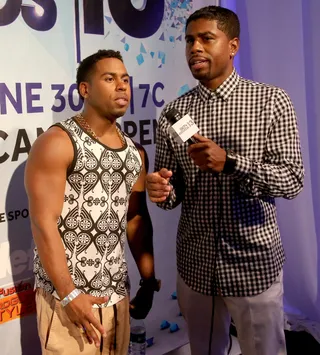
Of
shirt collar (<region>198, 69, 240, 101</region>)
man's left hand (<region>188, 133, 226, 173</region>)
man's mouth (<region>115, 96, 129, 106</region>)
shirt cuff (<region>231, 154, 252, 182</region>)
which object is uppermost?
shirt collar (<region>198, 69, 240, 101</region>)

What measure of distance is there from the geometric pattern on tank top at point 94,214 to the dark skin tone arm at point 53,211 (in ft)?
0.18

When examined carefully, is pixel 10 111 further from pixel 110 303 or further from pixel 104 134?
pixel 110 303

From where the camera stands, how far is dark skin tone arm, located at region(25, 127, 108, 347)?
156 centimetres

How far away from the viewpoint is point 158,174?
5.33 feet

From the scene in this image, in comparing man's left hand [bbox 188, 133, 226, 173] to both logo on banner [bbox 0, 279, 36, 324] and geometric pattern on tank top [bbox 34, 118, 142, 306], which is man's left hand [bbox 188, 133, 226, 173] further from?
logo on banner [bbox 0, 279, 36, 324]

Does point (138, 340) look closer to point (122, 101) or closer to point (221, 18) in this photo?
point (122, 101)

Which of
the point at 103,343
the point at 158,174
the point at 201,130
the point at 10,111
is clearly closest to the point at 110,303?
the point at 103,343

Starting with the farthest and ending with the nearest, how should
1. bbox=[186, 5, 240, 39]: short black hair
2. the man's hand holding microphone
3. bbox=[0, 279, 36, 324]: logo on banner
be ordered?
bbox=[0, 279, 36, 324]: logo on banner, bbox=[186, 5, 240, 39]: short black hair, the man's hand holding microphone

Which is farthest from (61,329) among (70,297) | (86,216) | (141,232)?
(141,232)

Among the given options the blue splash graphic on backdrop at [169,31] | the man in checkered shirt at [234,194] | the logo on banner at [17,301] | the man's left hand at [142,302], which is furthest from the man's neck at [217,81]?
the logo on banner at [17,301]

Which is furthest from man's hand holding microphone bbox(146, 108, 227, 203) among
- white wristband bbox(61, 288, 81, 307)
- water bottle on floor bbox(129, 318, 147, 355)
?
water bottle on floor bbox(129, 318, 147, 355)

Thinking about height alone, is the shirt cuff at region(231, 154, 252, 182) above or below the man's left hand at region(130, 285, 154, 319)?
above

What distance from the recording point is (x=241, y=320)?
71.0 inches

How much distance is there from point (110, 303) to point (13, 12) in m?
A: 1.19
